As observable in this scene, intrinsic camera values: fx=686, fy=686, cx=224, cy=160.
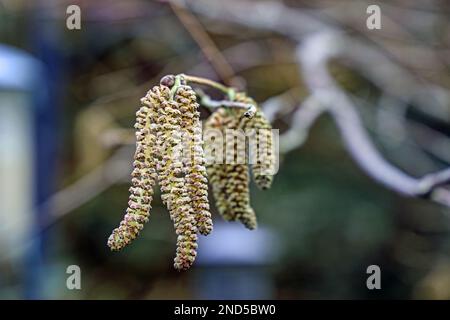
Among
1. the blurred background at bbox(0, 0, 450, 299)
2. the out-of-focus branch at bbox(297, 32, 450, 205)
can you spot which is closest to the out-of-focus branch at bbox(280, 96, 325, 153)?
the out-of-focus branch at bbox(297, 32, 450, 205)

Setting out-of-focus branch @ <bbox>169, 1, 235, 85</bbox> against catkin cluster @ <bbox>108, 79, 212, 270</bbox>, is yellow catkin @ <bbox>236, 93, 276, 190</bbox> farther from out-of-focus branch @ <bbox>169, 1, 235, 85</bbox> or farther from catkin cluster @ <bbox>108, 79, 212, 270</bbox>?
out-of-focus branch @ <bbox>169, 1, 235, 85</bbox>

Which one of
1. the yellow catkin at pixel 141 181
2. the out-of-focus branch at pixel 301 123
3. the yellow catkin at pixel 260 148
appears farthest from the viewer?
the out-of-focus branch at pixel 301 123

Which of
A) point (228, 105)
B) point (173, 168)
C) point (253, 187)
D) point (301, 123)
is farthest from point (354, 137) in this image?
point (253, 187)

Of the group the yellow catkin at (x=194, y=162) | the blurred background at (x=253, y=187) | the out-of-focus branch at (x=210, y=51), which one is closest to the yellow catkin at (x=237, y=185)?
the yellow catkin at (x=194, y=162)

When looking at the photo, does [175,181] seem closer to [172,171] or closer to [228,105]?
[172,171]

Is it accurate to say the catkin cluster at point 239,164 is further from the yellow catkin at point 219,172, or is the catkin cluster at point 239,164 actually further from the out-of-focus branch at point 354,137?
the out-of-focus branch at point 354,137
